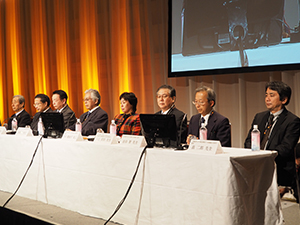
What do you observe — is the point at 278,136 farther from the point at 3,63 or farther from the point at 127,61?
the point at 3,63

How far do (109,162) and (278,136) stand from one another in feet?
4.34

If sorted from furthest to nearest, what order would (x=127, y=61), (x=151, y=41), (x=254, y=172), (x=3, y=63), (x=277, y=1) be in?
(x=3, y=63)
(x=127, y=61)
(x=151, y=41)
(x=277, y=1)
(x=254, y=172)

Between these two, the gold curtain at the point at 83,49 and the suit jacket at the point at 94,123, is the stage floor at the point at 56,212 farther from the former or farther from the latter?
the gold curtain at the point at 83,49

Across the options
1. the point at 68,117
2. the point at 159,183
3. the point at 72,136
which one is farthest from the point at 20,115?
the point at 159,183

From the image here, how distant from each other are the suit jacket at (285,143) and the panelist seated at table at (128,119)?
57.7 inches

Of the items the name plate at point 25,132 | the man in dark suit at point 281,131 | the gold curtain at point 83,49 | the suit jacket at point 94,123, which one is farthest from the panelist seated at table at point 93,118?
the man in dark suit at point 281,131

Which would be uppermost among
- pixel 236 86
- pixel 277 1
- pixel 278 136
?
pixel 277 1

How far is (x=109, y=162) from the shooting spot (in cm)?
253

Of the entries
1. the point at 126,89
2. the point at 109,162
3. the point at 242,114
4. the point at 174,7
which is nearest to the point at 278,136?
the point at 109,162

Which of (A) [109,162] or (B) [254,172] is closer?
(B) [254,172]

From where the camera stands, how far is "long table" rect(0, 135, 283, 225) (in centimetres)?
194

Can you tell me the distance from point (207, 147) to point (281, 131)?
0.88 m

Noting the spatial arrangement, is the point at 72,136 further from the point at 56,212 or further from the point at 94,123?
the point at 94,123

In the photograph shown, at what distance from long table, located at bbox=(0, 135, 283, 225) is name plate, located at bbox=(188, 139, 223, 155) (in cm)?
5
